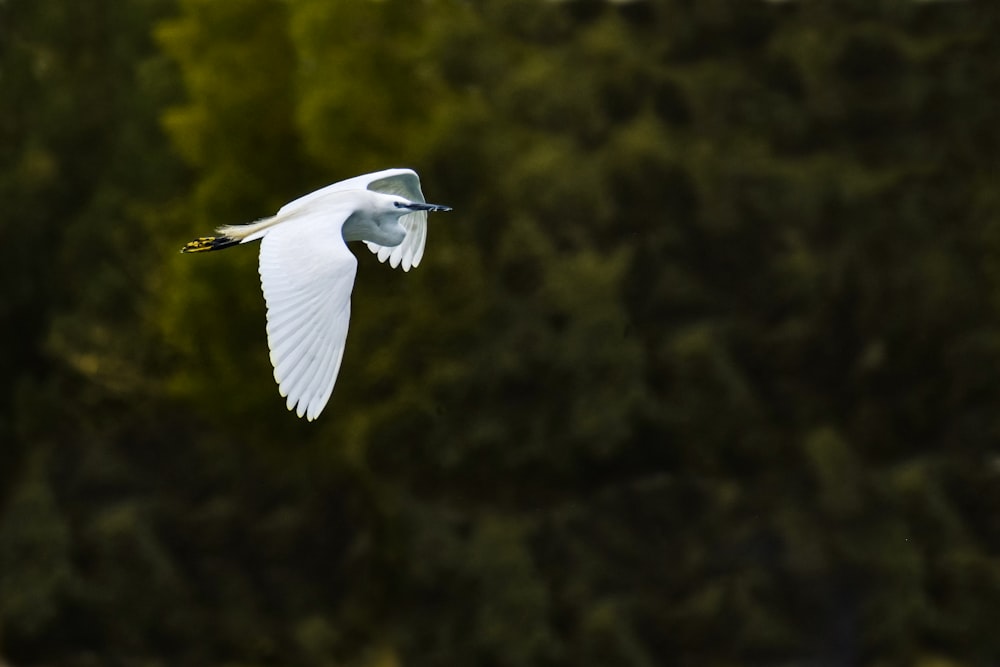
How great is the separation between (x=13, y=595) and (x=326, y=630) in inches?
101

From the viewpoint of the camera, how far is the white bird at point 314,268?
5.02 metres

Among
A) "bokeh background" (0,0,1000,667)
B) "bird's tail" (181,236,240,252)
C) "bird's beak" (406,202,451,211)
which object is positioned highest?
"bird's tail" (181,236,240,252)

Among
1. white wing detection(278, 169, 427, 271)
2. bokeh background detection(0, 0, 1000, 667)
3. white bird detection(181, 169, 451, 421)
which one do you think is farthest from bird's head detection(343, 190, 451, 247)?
bokeh background detection(0, 0, 1000, 667)

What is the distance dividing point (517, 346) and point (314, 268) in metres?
9.01

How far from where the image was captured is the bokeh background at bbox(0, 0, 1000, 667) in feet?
44.2

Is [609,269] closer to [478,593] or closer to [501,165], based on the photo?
[501,165]

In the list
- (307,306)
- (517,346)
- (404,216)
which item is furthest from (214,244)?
(517,346)

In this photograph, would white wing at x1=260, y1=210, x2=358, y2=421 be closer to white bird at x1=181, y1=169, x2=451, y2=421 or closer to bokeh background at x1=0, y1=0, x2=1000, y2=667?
white bird at x1=181, y1=169, x2=451, y2=421

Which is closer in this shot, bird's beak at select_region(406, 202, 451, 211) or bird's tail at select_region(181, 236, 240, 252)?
bird's tail at select_region(181, 236, 240, 252)

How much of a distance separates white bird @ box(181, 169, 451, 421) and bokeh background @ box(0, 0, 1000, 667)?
6445mm

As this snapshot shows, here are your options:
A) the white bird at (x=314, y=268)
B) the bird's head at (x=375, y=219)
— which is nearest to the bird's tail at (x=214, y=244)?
the white bird at (x=314, y=268)

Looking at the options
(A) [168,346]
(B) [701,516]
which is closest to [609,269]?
(B) [701,516]

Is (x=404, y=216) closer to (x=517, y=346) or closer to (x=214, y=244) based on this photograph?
(x=214, y=244)

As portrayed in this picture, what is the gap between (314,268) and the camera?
17.6ft
